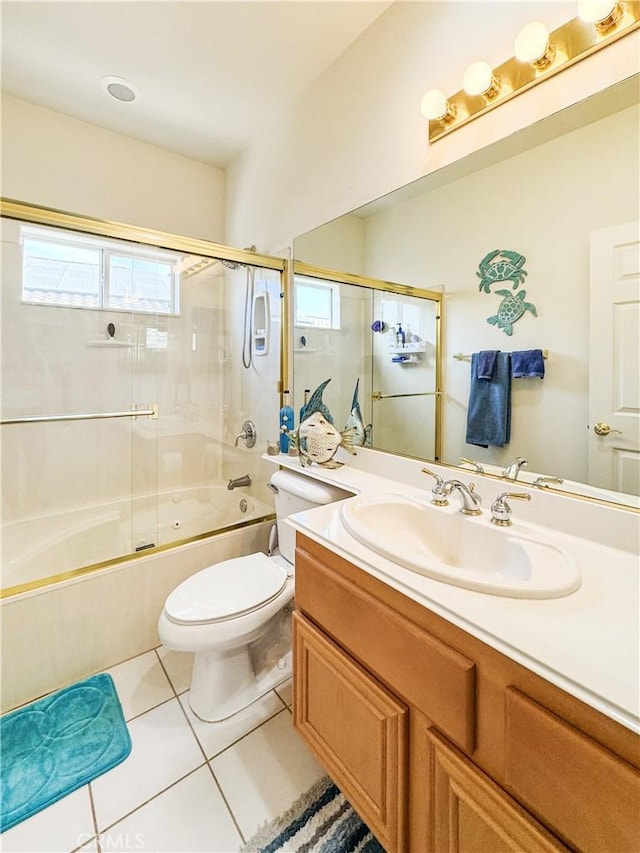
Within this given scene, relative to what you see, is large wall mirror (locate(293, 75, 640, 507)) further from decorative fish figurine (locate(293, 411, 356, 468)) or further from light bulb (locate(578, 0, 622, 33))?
decorative fish figurine (locate(293, 411, 356, 468))

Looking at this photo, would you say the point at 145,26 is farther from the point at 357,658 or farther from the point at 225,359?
the point at 357,658

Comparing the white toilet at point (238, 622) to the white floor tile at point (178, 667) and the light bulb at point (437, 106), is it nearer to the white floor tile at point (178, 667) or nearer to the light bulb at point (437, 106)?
the white floor tile at point (178, 667)

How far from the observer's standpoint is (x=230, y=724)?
1.32 m

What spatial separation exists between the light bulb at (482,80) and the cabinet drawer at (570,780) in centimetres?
150

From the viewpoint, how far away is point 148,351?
2285 mm

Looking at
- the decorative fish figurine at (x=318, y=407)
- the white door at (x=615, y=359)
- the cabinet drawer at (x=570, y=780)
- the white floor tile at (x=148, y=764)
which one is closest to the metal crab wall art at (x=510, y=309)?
the white door at (x=615, y=359)

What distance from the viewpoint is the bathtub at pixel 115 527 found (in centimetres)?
178

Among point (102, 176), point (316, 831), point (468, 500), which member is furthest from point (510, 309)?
point (102, 176)

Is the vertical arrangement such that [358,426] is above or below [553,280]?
below

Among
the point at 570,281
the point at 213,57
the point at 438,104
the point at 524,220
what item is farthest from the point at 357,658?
the point at 213,57

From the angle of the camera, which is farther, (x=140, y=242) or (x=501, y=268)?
(x=140, y=242)

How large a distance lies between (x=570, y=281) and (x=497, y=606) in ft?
2.81

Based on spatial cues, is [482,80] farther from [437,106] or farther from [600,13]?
[600,13]

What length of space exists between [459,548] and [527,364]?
1.86 feet
